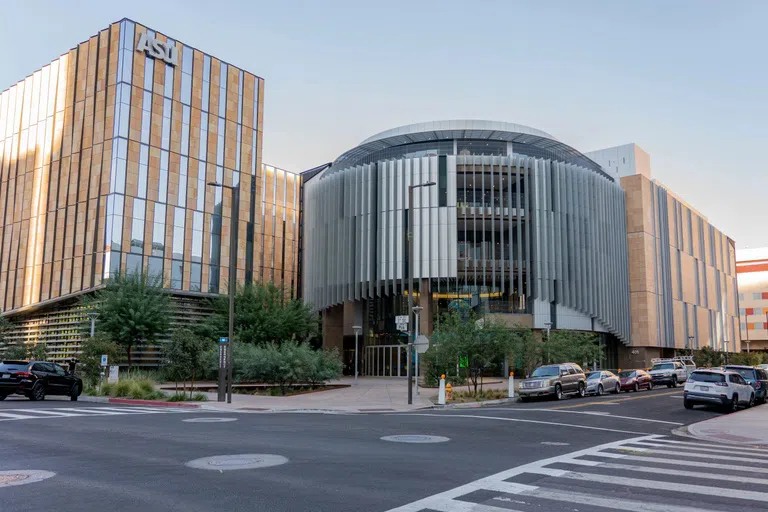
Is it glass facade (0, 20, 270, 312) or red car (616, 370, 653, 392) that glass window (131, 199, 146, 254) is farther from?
red car (616, 370, 653, 392)

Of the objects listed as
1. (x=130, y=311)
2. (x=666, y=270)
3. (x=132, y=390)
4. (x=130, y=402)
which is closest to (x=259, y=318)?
(x=130, y=311)

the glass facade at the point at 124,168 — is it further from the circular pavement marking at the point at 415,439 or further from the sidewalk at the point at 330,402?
the circular pavement marking at the point at 415,439

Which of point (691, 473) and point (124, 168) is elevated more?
point (124, 168)

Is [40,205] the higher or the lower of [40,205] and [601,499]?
the higher

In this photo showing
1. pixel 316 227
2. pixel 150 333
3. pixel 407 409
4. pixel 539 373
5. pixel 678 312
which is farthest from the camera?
pixel 678 312

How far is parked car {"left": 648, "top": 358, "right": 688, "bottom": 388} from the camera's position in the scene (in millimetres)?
43031

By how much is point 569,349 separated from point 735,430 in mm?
24942

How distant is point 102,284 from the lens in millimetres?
45156

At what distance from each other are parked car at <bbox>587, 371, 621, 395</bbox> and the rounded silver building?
15010 mm

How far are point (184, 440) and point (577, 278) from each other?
1884 inches

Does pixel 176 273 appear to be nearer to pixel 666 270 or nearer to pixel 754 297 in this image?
pixel 666 270

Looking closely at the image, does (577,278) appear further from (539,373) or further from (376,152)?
(539,373)

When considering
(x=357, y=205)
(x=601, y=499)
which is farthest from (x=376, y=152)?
(x=601, y=499)

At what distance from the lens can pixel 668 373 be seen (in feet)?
141
